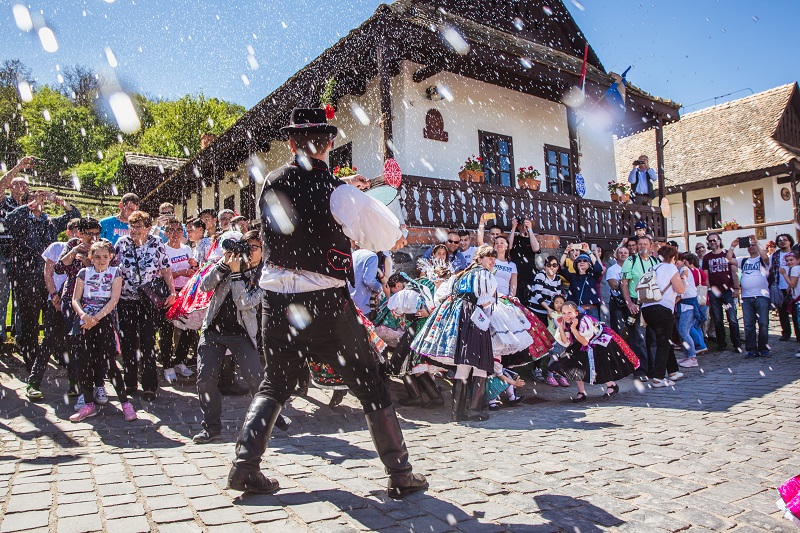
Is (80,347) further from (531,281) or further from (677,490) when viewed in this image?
(531,281)

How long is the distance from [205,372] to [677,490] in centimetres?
358

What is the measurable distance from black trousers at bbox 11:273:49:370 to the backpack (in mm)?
8085

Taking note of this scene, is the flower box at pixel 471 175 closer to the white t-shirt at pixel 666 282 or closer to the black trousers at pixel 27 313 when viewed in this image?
the white t-shirt at pixel 666 282

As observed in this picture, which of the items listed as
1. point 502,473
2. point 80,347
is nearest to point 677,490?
point 502,473

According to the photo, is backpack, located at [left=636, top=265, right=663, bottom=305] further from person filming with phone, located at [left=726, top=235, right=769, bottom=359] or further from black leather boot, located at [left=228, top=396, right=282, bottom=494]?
black leather boot, located at [left=228, top=396, right=282, bottom=494]

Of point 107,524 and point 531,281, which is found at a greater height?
point 531,281

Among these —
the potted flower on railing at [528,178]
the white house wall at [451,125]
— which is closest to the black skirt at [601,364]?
the white house wall at [451,125]

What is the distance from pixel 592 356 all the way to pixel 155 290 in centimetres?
514

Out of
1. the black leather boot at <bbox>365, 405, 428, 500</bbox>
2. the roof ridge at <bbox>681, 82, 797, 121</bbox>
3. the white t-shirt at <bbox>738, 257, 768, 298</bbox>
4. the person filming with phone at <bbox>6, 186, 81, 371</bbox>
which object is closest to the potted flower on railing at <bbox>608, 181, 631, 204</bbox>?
the white t-shirt at <bbox>738, 257, 768, 298</bbox>

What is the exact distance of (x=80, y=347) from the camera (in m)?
5.70

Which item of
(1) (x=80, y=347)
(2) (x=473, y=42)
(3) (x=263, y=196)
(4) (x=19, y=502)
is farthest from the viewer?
(2) (x=473, y=42)

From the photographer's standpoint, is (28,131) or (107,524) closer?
(107,524)

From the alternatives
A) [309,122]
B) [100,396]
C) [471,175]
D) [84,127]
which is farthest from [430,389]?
[84,127]

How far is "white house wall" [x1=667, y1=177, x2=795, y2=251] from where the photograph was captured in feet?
82.4
